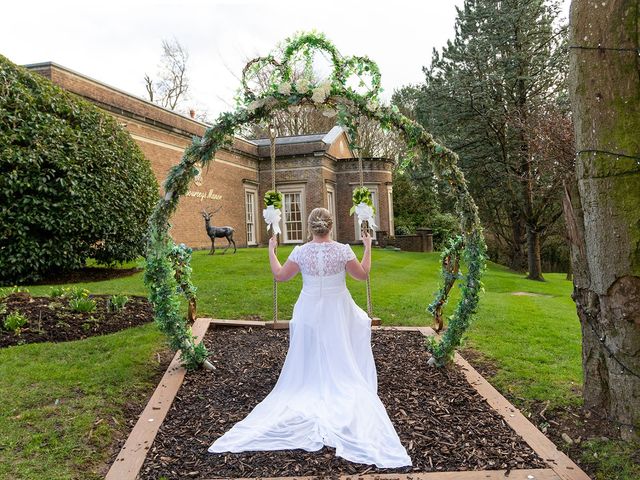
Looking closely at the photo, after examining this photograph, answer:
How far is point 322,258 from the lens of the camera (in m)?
4.50

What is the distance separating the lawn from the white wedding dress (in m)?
1.18

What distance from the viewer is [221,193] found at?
2284cm

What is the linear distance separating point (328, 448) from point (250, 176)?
2313 cm

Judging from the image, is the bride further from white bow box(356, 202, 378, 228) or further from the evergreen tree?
the evergreen tree

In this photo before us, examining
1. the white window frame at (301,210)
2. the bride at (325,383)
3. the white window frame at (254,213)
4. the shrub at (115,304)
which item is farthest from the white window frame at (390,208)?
the bride at (325,383)

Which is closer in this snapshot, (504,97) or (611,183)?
(611,183)

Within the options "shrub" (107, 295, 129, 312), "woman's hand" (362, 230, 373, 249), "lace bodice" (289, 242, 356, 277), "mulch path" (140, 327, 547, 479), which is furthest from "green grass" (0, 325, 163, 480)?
"woman's hand" (362, 230, 373, 249)

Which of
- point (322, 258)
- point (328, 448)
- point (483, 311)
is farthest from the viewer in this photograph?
point (483, 311)

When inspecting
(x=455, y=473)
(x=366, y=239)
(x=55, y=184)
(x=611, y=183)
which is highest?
(x=55, y=184)

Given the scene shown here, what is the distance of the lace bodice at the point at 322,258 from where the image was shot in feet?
14.8

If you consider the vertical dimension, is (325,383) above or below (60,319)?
below

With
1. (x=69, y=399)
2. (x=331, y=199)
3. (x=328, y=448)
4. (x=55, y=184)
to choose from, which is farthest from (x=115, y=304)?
(x=331, y=199)

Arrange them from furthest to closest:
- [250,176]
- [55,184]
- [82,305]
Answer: [250,176] → [55,184] → [82,305]

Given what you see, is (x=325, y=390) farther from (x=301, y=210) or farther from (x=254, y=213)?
(x=254, y=213)
